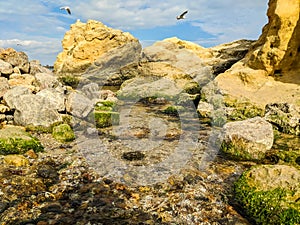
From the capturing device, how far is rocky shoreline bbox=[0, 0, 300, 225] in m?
9.13

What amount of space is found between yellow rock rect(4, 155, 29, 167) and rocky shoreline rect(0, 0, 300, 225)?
48 millimetres

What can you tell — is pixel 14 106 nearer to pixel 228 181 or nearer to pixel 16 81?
pixel 16 81

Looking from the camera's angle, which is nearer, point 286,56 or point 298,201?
point 298,201

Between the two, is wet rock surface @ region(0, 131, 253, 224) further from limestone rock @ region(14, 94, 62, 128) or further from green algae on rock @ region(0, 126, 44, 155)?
limestone rock @ region(14, 94, 62, 128)

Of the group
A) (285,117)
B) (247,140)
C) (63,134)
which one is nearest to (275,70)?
(285,117)

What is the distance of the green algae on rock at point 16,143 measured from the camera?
1392 cm

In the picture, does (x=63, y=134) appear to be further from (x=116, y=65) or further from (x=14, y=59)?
(x=116, y=65)

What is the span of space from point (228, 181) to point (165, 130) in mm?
9175

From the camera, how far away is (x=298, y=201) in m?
8.30

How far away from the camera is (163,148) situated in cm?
1627

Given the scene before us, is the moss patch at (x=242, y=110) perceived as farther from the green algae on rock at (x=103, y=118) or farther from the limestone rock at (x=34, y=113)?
the limestone rock at (x=34, y=113)

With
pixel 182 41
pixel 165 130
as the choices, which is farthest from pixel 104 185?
pixel 182 41

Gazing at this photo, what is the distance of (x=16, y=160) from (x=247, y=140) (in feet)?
37.1

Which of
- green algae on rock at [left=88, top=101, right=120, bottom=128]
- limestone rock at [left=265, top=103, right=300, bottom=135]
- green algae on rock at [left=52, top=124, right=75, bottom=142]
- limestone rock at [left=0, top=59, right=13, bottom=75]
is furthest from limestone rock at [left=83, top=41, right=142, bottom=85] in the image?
limestone rock at [left=265, top=103, right=300, bottom=135]
